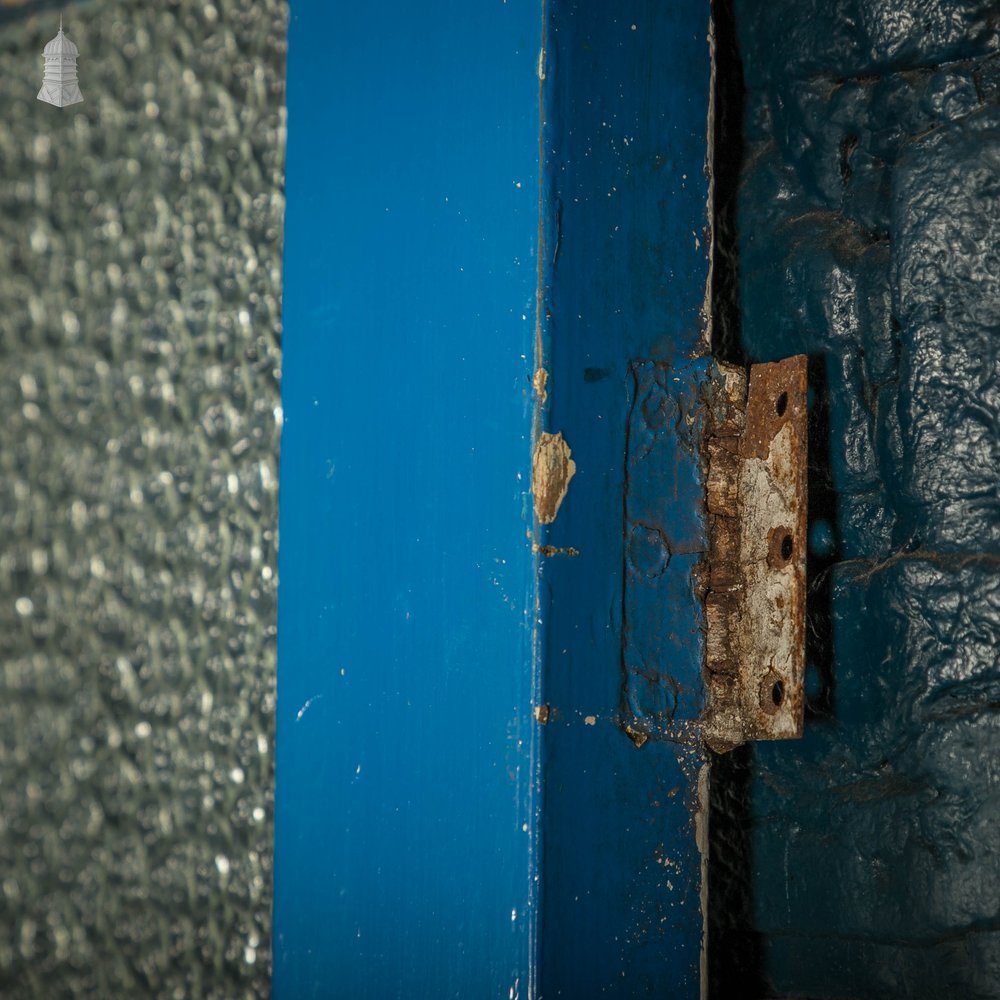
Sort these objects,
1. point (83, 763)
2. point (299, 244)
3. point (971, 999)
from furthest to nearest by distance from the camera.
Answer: point (83, 763) → point (299, 244) → point (971, 999)

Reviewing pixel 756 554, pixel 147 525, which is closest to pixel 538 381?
pixel 756 554

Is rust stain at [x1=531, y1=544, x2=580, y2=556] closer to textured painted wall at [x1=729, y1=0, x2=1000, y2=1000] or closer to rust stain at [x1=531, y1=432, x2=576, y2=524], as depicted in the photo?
rust stain at [x1=531, y1=432, x2=576, y2=524]

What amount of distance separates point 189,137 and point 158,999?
0.73m

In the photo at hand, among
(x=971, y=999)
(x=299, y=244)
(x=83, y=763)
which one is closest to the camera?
(x=971, y=999)

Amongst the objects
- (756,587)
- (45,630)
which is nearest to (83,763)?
(45,630)

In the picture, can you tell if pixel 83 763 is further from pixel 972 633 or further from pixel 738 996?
pixel 972 633

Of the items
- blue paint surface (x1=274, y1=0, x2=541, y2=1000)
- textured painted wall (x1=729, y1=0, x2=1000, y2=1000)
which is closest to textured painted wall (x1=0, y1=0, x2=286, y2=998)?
blue paint surface (x1=274, y1=0, x2=541, y2=1000)

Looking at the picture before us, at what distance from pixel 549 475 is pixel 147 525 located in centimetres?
39

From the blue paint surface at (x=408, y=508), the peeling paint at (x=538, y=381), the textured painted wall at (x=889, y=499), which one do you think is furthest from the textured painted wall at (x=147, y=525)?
the textured painted wall at (x=889, y=499)

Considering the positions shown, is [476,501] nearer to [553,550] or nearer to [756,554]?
[553,550]

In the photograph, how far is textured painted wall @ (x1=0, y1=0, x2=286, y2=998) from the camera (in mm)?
851

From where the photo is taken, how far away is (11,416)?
93 centimetres

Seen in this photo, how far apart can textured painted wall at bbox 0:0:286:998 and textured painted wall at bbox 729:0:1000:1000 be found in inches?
16.2

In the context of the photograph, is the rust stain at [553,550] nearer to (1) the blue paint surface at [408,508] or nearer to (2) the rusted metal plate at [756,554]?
(1) the blue paint surface at [408,508]
